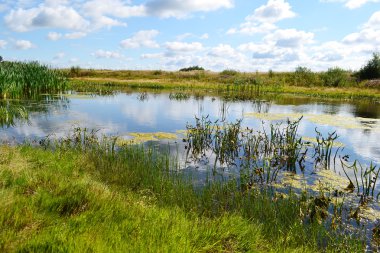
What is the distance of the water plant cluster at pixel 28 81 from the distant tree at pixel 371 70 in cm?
4618

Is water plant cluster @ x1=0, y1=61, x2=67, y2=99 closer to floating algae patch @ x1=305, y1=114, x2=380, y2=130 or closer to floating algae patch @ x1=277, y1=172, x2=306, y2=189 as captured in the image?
floating algae patch @ x1=277, y1=172, x2=306, y2=189

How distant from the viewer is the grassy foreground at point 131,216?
427cm

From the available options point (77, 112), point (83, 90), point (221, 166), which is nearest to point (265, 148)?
point (221, 166)

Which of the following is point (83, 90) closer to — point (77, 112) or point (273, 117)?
point (77, 112)

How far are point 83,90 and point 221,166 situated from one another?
101ft

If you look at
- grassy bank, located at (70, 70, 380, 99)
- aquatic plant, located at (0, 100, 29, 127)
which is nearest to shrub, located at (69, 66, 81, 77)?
grassy bank, located at (70, 70, 380, 99)

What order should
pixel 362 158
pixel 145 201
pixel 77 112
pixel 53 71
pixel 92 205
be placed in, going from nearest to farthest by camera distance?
pixel 92 205, pixel 145 201, pixel 362 158, pixel 77 112, pixel 53 71

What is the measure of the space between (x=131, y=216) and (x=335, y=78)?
174 ft

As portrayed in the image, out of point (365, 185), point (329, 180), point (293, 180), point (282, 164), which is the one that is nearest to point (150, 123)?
point (282, 164)

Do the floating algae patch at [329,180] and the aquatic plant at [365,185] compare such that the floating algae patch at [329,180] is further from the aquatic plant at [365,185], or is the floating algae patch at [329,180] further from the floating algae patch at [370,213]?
the floating algae patch at [370,213]

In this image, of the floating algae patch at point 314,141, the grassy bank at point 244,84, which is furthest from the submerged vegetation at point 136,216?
the grassy bank at point 244,84

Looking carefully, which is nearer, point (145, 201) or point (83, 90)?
point (145, 201)

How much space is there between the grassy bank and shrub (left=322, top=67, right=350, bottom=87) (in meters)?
0.41

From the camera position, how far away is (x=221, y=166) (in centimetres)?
1079
